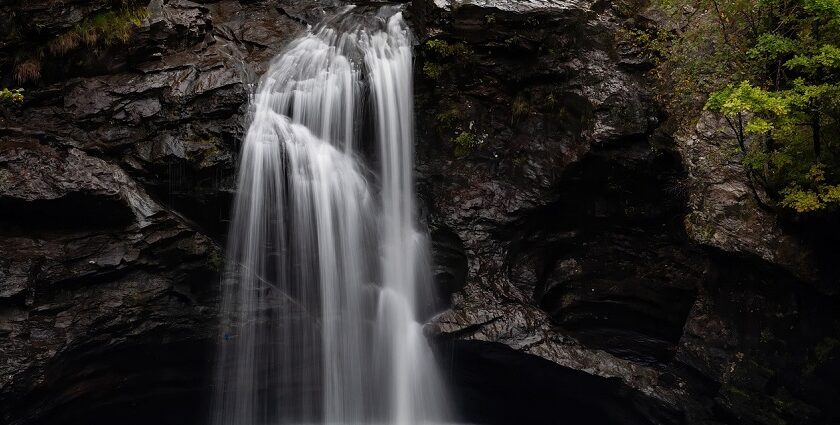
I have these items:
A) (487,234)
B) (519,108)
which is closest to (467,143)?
(519,108)

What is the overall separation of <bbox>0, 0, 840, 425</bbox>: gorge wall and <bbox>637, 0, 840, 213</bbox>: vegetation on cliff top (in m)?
0.67

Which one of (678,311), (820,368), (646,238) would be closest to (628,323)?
(678,311)

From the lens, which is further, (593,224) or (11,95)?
(593,224)

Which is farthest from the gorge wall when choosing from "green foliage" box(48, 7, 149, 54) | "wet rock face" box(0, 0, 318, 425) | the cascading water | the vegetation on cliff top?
the vegetation on cliff top

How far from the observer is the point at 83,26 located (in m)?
9.21

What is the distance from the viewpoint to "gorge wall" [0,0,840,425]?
26.0ft

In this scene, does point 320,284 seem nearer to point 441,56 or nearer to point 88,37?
point 441,56

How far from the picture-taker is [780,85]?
25.8 feet

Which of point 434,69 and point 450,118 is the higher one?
point 434,69

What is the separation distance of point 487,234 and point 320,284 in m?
2.88

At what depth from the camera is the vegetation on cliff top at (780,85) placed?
6.52 metres

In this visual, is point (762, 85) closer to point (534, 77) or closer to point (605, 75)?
point (605, 75)

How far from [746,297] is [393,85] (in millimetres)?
6564

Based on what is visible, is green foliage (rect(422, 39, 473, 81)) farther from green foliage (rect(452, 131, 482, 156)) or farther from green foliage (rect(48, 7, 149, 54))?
green foliage (rect(48, 7, 149, 54))
